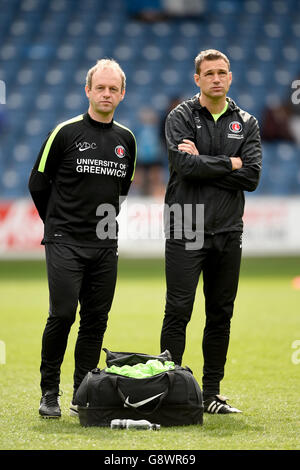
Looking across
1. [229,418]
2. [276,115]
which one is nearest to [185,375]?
[229,418]

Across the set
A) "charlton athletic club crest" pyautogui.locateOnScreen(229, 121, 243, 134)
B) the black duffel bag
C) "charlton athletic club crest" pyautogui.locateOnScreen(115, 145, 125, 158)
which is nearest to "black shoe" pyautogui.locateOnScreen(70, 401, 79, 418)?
the black duffel bag

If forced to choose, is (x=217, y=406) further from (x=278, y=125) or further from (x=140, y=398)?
(x=278, y=125)

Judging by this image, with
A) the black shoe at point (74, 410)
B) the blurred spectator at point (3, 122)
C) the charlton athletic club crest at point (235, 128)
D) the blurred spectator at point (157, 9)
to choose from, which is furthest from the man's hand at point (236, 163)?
the blurred spectator at point (157, 9)

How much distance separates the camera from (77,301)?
515 cm

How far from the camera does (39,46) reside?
70.0 feet

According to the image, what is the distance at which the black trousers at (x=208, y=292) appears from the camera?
5273 millimetres

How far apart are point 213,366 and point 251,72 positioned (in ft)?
55.1

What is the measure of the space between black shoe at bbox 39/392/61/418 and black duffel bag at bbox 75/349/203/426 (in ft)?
0.99

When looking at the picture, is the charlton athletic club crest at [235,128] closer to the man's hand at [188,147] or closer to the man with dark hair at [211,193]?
the man with dark hair at [211,193]

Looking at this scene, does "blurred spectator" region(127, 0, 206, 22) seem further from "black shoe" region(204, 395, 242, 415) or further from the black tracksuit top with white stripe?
"black shoe" region(204, 395, 242, 415)

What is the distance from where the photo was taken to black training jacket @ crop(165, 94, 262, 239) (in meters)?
5.25

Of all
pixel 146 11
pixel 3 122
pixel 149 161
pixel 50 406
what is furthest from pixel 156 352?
pixel 146 11

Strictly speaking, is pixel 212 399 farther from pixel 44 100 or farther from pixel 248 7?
pixel 248 7

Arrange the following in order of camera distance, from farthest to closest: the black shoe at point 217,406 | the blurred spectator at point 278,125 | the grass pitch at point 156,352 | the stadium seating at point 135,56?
the stadium seating at point 135,56, the blurred spectator at point 278,125, the black shoe at point 217,406, the grass pitch at point 156,352
